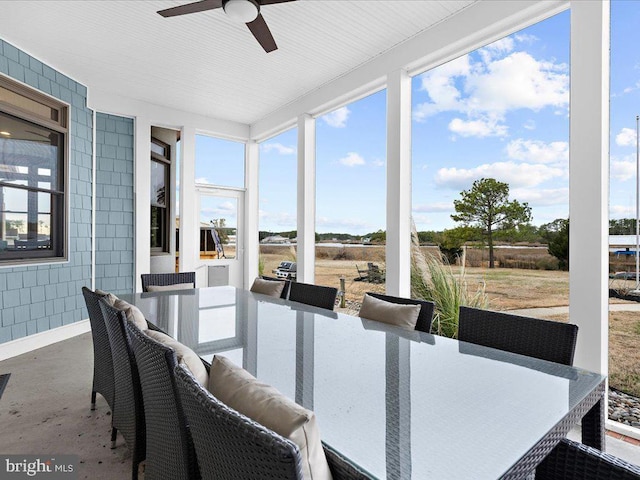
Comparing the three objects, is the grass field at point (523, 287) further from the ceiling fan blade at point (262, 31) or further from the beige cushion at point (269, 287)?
the ceiling fan blade at point (262, 31)

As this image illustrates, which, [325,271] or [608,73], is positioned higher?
[608,73]

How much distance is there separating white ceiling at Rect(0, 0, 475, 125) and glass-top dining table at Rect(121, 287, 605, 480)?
276 centimetres

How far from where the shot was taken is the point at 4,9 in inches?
130

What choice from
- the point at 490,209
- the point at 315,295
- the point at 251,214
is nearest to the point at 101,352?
the point at 315,295

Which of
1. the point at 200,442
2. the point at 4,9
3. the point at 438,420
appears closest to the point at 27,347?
the point at 4,9

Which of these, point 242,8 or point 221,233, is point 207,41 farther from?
point 221,233

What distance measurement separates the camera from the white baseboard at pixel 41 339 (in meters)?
3.93

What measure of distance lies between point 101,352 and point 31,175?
3.04 metres

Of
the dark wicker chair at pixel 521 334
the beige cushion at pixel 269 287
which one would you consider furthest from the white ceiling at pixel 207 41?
the dark wicker chair at pixel 521 334

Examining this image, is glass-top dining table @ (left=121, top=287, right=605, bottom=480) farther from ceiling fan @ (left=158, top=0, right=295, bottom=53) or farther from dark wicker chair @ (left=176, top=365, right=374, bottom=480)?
ceiling fan @ (left=158, top=0, right=295, bottom=53)

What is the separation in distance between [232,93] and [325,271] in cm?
279

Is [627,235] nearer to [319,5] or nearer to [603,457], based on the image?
[603,457]

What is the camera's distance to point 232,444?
778 millimetres

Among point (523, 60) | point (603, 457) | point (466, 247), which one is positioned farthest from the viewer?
point (466, 247)
